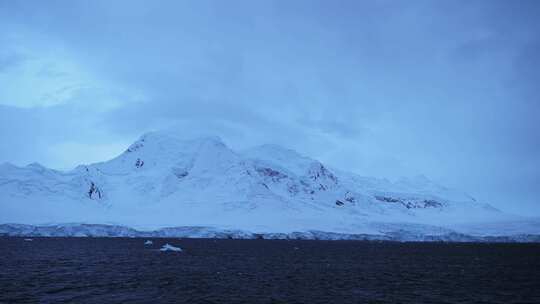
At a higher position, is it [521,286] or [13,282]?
[521,286]

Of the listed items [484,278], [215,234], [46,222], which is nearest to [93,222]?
[46,222]

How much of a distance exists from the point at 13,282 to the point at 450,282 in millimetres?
46652

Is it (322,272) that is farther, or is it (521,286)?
(322,272)

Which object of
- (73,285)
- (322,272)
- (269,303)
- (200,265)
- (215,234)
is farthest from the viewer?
(215,234)

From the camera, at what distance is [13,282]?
50375 mm

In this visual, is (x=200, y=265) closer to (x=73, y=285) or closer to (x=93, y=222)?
(x=73, y=285)

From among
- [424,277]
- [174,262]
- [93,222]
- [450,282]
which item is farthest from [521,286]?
[93,222]

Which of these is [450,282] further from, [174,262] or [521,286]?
[174,262]

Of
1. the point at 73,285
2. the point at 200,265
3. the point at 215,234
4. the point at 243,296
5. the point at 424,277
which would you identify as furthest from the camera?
the point at 215,234

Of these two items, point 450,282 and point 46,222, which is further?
point 46,222

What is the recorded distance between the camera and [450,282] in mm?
58219

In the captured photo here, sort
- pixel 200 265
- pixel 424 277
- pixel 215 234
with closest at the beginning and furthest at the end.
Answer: pixel 424 277
pixel 200 265
pixel 215 234

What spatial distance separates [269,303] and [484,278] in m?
34.4

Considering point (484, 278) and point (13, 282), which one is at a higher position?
point (484, 278)
